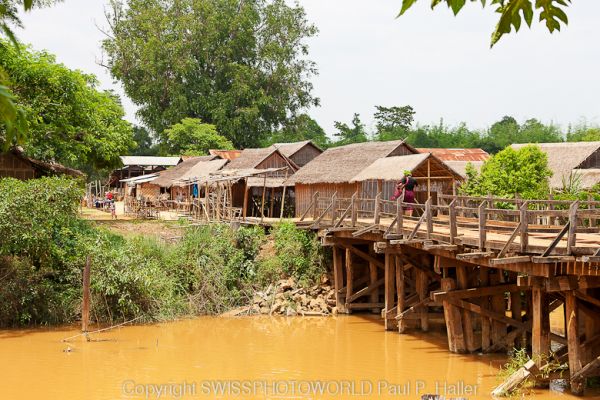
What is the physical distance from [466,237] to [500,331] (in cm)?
309

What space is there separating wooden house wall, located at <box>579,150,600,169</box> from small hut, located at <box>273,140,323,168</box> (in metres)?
11.6

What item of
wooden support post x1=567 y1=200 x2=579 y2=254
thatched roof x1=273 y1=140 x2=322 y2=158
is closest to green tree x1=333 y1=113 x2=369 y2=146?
thatched roof x1=273 y1=140 x2=322 y2=158

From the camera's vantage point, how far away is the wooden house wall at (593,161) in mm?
29700

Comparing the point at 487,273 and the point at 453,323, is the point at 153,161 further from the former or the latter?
the point at 487,273

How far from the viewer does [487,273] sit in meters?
15.4

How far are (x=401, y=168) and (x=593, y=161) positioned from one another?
391 inches

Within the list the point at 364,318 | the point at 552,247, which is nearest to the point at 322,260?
the point at 364,318

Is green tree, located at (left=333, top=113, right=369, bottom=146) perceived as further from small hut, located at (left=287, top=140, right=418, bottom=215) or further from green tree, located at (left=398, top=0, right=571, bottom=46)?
green tree, located at (left=398, top=0, right=571, bottom=46)

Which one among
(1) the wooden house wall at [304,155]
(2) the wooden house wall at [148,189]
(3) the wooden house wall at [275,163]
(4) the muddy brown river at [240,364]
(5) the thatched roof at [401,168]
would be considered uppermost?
(1) the wooden house wall at [304,155]

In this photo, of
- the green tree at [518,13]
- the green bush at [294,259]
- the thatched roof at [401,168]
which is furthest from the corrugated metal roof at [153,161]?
the green tree at [518,13]

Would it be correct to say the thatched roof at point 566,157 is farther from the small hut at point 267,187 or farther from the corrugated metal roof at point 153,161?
the corrugated metal roof at point 153,161

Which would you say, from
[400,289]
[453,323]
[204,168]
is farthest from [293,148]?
[453,323]

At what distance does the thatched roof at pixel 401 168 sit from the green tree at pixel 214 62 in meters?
26.4

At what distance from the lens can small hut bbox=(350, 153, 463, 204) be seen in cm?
2466
